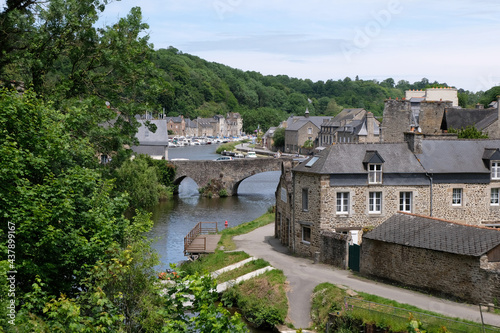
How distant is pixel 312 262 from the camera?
2559 centimetres

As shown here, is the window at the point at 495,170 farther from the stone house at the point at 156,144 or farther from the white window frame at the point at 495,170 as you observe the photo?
the stone house at the point at 156,144

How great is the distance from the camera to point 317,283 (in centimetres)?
2222

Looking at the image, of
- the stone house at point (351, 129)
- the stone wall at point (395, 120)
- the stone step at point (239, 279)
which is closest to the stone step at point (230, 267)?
the stone step at point (239, 279)

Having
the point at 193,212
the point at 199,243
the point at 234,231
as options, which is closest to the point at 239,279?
the point at 199,243

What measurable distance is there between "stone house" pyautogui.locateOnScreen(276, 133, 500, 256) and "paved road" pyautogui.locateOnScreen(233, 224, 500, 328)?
1.41m

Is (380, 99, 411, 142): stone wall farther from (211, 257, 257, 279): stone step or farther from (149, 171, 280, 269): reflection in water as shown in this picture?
(211, 257, 257, 279): stone step

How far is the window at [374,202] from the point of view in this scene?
26.3 meters

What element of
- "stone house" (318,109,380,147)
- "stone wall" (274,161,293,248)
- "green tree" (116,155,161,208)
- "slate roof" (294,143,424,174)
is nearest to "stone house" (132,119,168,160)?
"green tree" (116,155,161,208)

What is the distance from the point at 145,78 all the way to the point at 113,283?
26.8ft

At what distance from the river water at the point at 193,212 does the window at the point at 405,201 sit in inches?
477

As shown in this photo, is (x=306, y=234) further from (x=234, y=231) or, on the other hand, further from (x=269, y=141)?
(x=269, y=141)

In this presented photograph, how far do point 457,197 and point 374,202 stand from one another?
4.12m

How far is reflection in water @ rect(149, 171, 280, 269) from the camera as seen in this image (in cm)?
3541

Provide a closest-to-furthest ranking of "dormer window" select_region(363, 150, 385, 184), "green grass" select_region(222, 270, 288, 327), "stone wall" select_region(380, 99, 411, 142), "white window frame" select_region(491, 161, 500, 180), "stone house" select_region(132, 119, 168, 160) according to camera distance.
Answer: "green grass" select_region(222, 270, 288, 327) < "dormer window" select_region(363, 150, 385, 184) < "white window frame" select_region(491, 161, 500, 180) < "stone wall" select_region(380, 99, 411, 142) < "stone house" select_region(132, 119, 168, 160)
